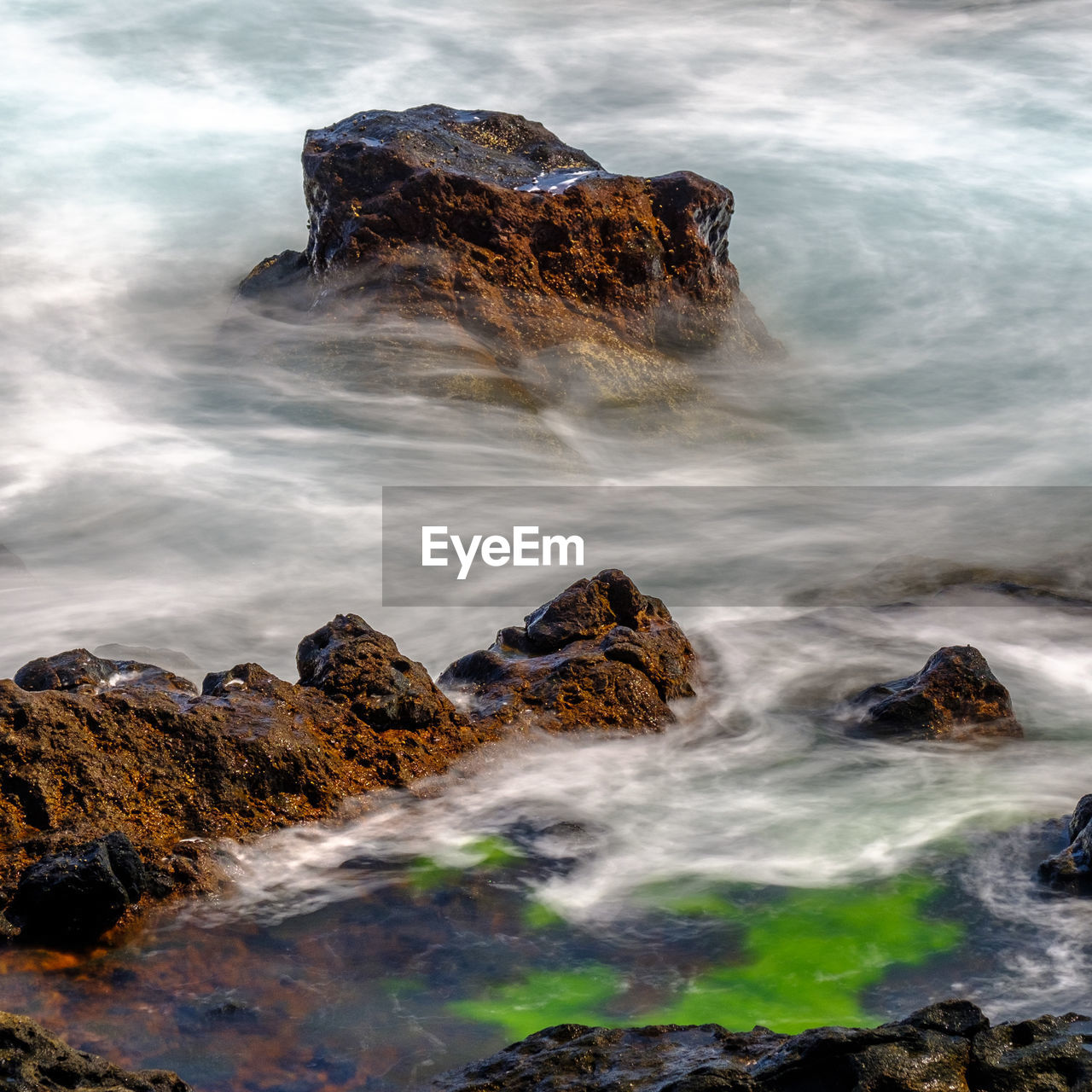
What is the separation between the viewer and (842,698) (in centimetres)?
630

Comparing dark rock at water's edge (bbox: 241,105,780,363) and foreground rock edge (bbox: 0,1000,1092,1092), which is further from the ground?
dark rock at water's edge (bbox: 241,105,780,363)

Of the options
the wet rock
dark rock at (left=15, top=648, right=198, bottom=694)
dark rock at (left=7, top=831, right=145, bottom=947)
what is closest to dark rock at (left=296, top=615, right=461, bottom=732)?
the wet rock

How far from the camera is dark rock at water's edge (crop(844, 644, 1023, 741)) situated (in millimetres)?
5801

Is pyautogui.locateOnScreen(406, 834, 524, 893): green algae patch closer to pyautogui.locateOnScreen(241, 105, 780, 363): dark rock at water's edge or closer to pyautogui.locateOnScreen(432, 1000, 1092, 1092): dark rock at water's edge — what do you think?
pyautogui.locateOnScreen(432, 1000, 1092, 1092): dark rock at water's edge

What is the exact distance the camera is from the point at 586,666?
5688 millimetres

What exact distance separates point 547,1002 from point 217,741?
4.86 ft

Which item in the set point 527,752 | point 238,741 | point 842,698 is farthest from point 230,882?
point 842,698

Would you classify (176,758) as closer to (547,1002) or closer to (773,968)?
(547,1002)

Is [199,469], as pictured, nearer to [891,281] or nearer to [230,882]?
[230,882]

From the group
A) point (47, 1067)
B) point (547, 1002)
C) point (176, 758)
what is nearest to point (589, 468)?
point (176, 758)

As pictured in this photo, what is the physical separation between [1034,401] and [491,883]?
26.8 feet

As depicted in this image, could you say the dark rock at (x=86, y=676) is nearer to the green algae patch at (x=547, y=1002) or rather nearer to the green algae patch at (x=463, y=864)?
the green algae patch at (x=463, y=864)

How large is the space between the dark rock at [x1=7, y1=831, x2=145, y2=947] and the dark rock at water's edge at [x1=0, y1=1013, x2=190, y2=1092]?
99 cm

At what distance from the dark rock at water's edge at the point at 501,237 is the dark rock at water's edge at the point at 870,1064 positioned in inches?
271
